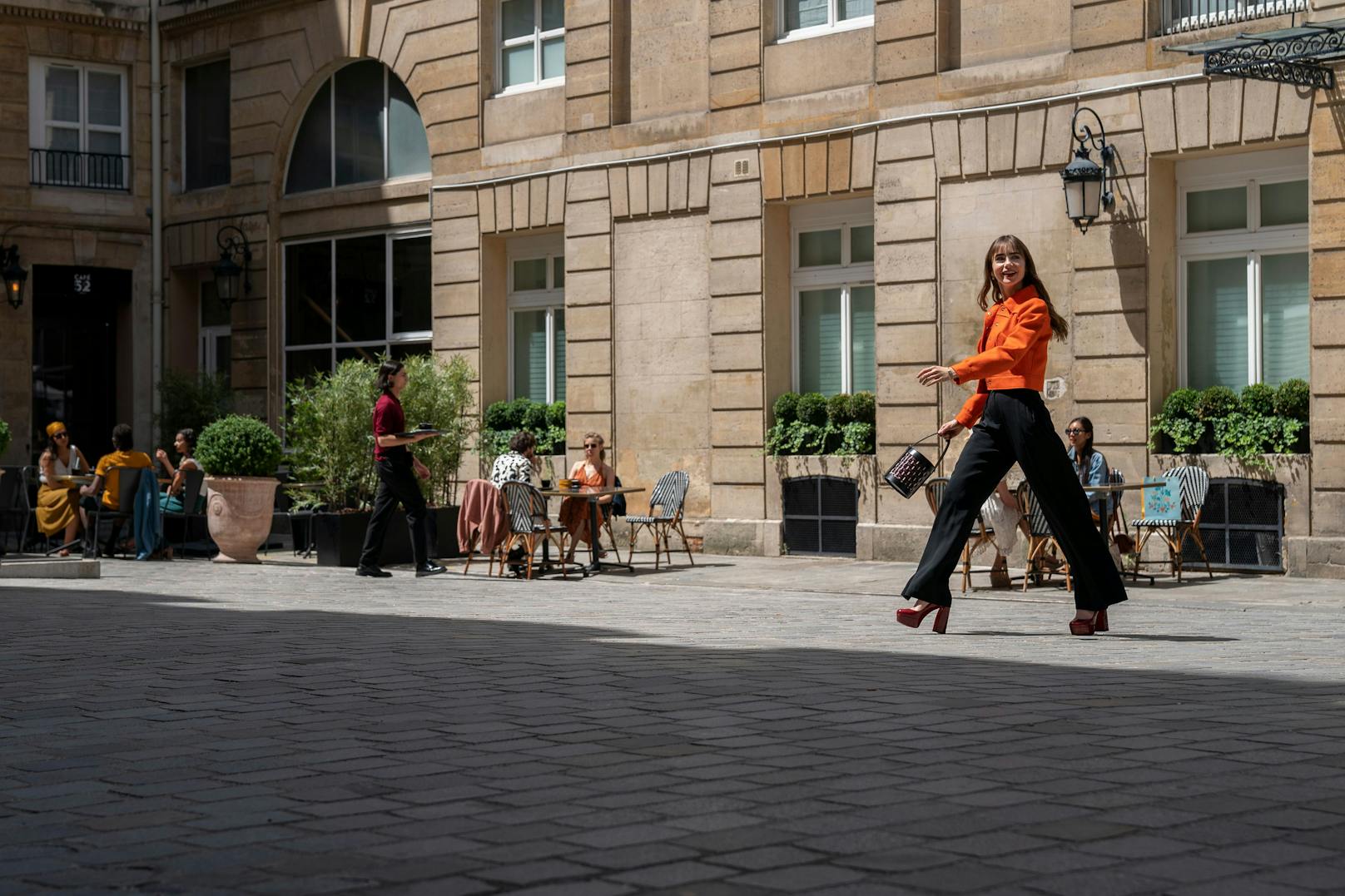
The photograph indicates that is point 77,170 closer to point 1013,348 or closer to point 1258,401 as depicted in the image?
point 1258,401

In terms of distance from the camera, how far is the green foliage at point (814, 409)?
19.2m

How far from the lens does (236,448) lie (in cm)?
1880

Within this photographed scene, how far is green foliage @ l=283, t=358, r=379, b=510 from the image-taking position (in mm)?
18500

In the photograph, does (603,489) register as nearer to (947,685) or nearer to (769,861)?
(947,685)

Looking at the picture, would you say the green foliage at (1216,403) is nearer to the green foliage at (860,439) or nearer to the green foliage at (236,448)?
the green foliage at (860,439)

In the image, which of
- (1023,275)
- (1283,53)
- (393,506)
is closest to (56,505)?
(393,506)

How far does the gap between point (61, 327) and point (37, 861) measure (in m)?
24.6

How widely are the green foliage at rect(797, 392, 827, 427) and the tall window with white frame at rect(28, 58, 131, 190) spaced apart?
13065 millimetres

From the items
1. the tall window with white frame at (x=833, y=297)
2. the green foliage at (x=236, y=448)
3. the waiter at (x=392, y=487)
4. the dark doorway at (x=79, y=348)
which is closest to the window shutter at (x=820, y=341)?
the tall window with white frame at (x=833, y=297)

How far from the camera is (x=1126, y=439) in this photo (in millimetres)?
16750

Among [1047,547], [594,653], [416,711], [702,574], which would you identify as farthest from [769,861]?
[702,574]

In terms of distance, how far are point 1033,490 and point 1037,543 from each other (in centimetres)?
522

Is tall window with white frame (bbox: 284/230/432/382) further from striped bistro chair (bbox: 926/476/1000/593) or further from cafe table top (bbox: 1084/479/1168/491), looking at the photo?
cafe table top (bbox: 1084/479/1168/491)

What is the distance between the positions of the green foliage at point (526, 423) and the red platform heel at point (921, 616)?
Result: 11848mm
